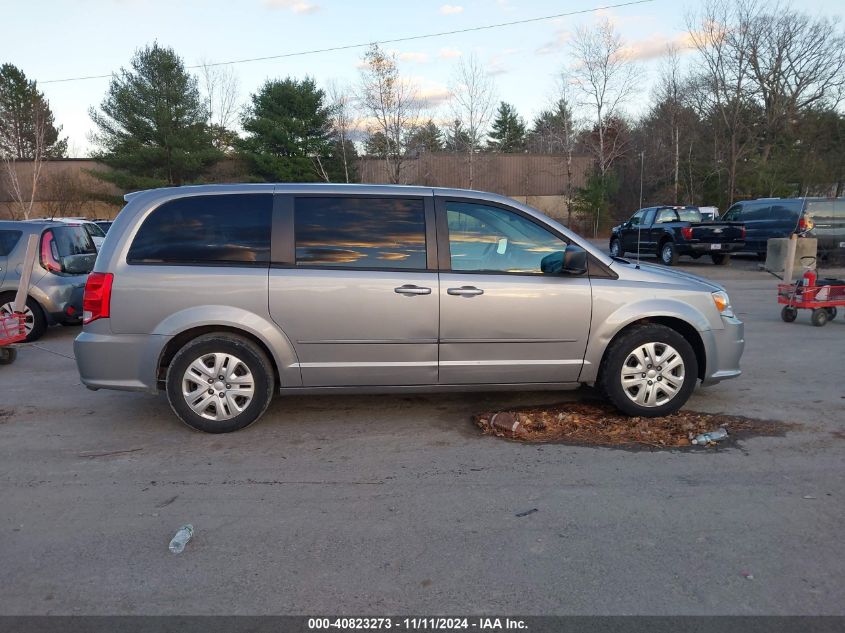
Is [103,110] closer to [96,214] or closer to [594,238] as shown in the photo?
[96,214]

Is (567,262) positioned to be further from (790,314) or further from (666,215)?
(666,215)

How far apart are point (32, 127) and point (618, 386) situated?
4473 centimetres

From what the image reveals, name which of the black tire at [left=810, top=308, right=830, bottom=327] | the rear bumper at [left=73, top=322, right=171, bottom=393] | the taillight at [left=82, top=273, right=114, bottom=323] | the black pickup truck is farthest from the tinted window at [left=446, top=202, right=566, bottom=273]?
the black pickup truck

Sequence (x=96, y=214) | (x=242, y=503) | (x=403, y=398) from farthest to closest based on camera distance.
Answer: (x=96, y=214)
(x=403, y=398)
(x=242, y=503)

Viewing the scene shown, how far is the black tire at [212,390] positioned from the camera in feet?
15.9

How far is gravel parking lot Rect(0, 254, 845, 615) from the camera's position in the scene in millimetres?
2900

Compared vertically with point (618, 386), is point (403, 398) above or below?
below

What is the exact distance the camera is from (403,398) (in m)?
5.96

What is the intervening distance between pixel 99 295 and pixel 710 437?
474cm

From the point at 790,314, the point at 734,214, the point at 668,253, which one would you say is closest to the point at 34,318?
the point at 790,314

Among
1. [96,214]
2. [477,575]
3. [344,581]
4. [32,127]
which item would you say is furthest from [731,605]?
[32,127]

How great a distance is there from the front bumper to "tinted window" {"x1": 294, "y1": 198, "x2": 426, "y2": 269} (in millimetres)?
2471

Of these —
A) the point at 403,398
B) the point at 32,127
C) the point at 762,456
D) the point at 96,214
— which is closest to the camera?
the point at 762,456

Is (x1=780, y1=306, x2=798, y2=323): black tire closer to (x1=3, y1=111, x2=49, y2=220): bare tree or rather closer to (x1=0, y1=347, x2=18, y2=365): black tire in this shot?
(x1=0, y1=347, x2=18, y2=365): black tire
